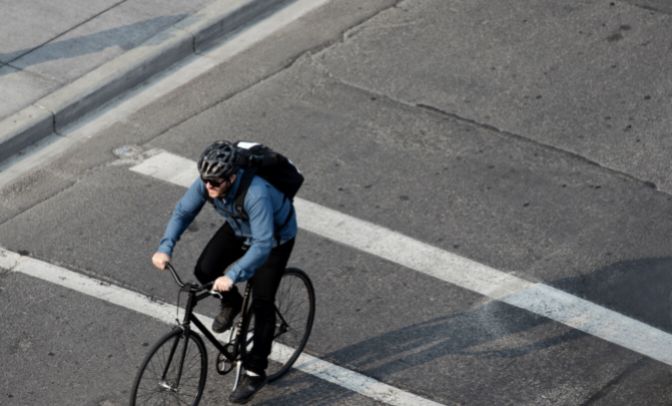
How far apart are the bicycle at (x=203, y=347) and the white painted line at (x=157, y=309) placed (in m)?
0.11

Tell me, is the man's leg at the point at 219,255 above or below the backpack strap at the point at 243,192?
below

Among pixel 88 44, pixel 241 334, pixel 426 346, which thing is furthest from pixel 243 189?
pixel 88 44

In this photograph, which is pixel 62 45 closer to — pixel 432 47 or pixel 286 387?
pixel 432 47

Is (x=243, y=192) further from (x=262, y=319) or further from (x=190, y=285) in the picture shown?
(x=262, y=319)

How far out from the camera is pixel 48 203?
34.1ft

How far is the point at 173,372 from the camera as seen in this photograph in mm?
7812

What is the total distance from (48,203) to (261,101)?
236 centimetres

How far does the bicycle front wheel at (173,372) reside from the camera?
7625mm

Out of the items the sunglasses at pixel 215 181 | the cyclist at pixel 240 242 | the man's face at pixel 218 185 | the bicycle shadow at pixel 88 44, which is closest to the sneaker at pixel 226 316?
the cyclist at pixel 240 242

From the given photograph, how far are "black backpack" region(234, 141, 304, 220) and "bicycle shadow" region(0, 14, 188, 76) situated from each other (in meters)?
4.85

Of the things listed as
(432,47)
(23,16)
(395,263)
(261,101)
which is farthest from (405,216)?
(23,16)

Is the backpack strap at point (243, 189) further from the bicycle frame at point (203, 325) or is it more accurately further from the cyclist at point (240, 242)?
the bicycle frame at point (203, 325)

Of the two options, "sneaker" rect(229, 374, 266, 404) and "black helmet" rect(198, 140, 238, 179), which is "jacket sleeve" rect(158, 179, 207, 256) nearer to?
"black helmet" rect(198, 140, 238, 179)

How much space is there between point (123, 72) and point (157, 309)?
3.45 meters
